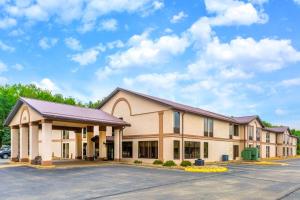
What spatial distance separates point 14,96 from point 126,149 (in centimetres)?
4001

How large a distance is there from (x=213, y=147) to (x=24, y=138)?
22.8 m

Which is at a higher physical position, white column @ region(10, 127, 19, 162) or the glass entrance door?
white column @ region(10, 127, 19, 162)

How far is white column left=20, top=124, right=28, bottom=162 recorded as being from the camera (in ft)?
118

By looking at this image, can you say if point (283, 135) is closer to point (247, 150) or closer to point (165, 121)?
point (247, 150)

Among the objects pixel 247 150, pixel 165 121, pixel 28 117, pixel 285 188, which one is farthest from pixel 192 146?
pixel 285 188

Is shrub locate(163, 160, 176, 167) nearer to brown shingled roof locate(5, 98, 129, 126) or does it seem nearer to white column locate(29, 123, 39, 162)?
brown shingled roof locate(5, 98, 129, 126)

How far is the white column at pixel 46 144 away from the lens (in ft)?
97.5

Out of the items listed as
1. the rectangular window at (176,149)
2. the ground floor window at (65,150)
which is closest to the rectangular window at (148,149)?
the rectangular window at (176,149)

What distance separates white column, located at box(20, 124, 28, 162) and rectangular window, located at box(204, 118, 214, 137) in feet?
67.7

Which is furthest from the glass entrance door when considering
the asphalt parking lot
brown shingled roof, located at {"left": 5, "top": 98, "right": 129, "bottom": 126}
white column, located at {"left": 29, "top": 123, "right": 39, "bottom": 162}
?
→ the asphalt parking lot

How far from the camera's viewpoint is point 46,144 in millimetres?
30047

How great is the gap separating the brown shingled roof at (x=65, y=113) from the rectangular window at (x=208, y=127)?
1032 cm

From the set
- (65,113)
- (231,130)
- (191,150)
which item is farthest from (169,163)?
(231,130)

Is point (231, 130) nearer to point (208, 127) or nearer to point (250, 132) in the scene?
point (250, 132)
